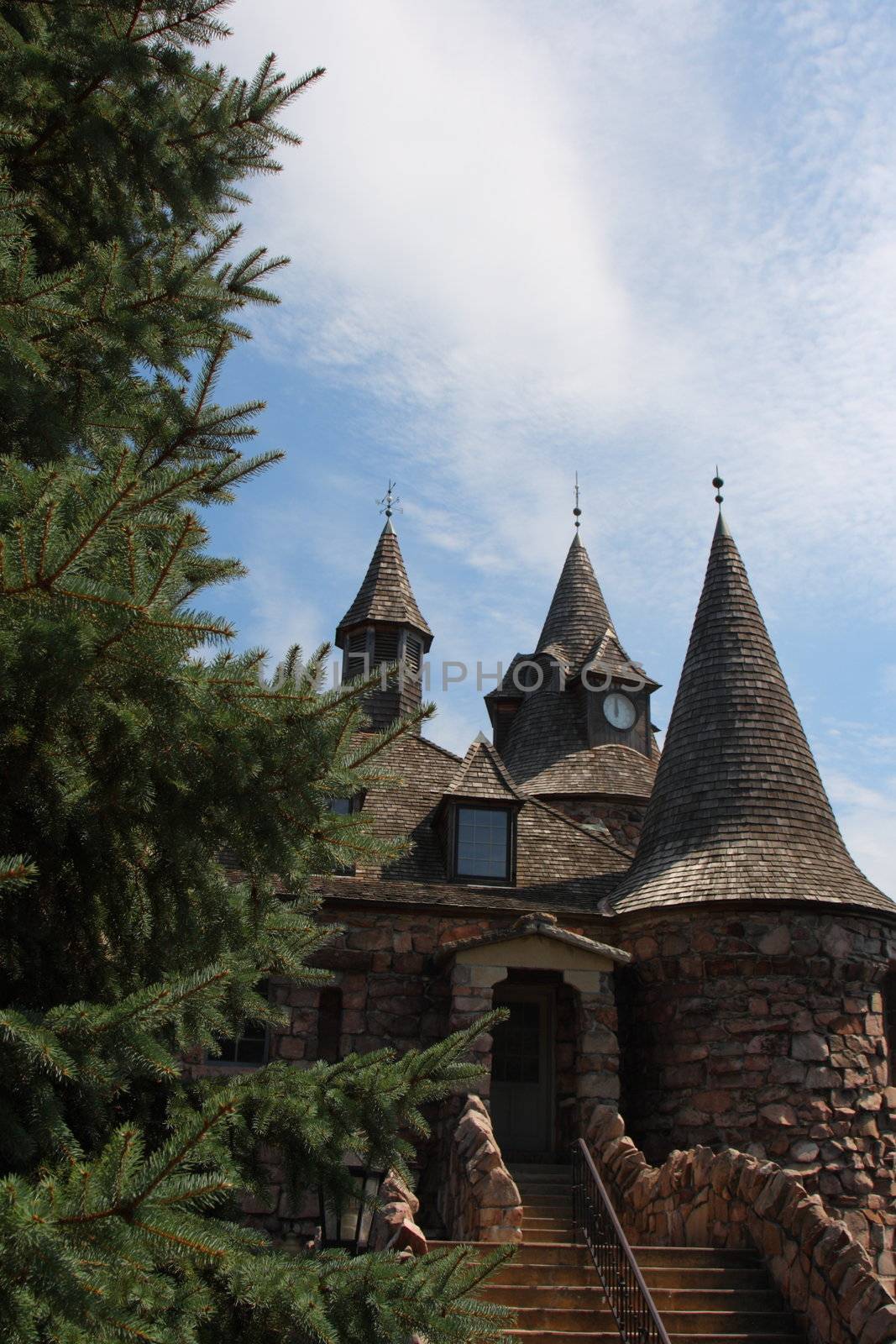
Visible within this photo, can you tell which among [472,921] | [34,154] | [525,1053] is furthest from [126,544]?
[525,1053]

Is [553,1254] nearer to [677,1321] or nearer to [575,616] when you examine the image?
[677,1321]

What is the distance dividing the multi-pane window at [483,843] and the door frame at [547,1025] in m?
1.44

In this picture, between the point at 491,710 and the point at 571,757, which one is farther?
the point at 491,710

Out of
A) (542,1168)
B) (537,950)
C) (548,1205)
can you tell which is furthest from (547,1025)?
(548,1205)

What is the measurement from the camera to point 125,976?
5074mm

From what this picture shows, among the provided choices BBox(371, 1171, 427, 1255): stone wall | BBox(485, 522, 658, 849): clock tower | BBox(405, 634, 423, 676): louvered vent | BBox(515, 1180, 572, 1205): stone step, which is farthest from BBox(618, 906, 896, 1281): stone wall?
BBox(405, 634, 423, 676): louvered vent

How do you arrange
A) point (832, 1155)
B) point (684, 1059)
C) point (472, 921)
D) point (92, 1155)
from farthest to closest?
point (472, 921) → point (684, 1059) → point (832, 1155) → point (92, 1155)

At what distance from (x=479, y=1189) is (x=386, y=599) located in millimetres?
13267

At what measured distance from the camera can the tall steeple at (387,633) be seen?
21047 millimetres

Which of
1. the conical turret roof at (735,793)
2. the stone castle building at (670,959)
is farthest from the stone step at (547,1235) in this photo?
the conical turret roof at (735,793)

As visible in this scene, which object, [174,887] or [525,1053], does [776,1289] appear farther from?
[174,887]

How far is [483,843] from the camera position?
15164 millimetres

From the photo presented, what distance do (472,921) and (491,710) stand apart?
35.5 ft

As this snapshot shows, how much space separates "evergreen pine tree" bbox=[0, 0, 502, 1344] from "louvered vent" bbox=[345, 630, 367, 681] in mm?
14850
